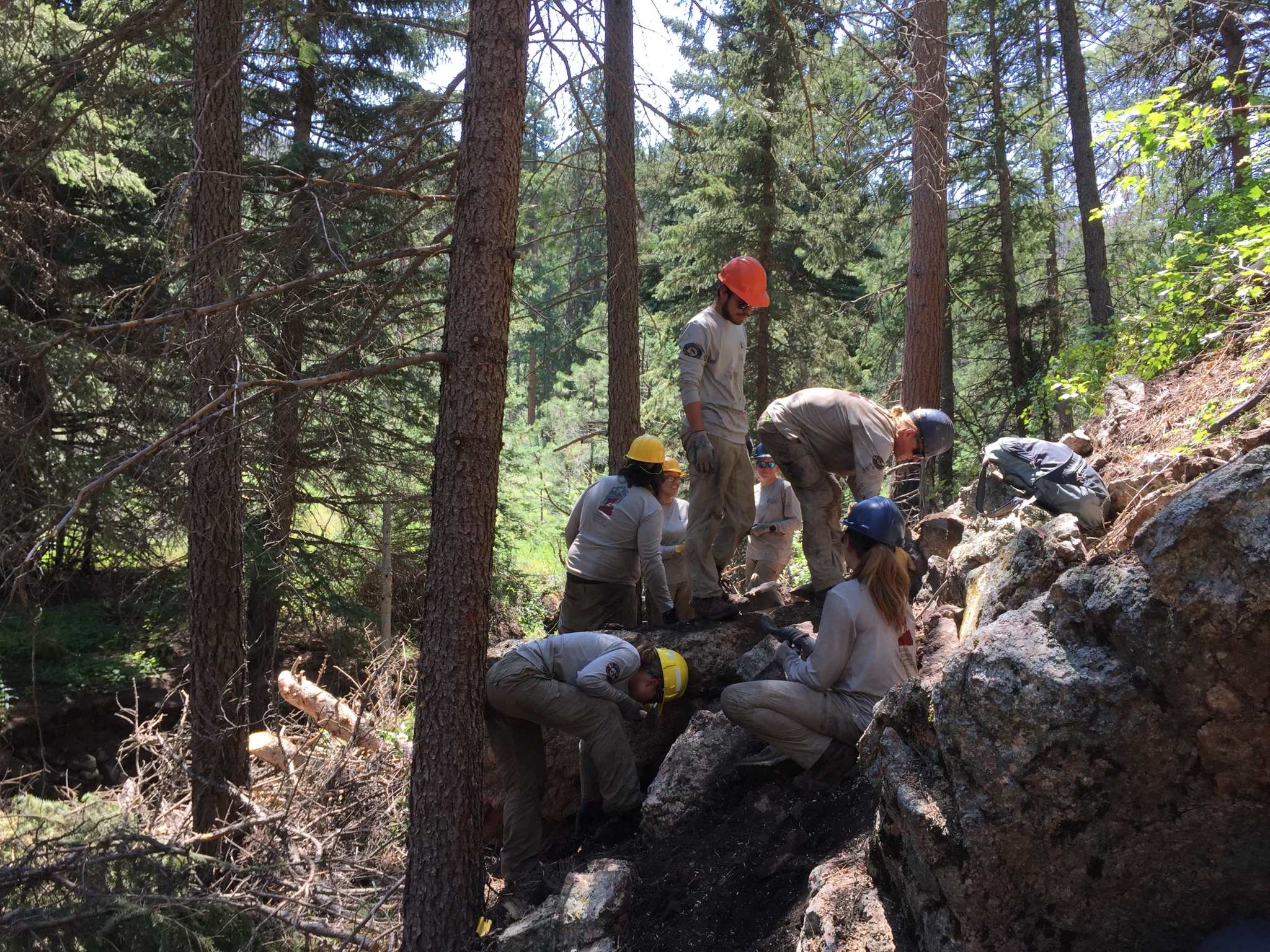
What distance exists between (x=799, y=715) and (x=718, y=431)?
231 centimetres

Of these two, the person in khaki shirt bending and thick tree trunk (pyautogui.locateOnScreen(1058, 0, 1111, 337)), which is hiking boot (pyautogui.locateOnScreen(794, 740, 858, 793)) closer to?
the person in khaki shirt bending

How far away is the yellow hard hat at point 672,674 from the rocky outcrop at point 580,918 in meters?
1.16

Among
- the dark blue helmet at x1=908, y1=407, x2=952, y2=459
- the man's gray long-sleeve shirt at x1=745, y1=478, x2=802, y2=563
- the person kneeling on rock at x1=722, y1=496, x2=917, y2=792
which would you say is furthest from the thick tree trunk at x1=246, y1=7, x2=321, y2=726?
the dark blue helmet at x1=908, y1=407, x2=952, y2=459

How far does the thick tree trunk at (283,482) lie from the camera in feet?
18.6

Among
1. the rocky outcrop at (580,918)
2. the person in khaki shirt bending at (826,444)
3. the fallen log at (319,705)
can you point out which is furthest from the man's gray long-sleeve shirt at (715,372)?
the fallen log at (319,705)

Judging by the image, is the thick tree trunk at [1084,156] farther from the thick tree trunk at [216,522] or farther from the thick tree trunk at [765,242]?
the thick tree trunk at [216,522]

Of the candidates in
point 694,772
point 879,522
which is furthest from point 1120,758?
point 694,772

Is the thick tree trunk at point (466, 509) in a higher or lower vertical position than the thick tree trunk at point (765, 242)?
lower

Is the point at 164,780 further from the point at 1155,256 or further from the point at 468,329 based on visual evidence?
the point at 1155,256

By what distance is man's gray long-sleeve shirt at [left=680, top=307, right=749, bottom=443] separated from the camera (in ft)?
20.2

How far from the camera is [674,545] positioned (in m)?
8.22

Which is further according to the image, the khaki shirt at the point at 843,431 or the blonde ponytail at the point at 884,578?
the khaki shirt at the point at 843,431

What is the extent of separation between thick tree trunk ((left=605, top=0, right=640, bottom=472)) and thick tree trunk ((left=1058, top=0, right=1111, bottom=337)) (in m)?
8.27

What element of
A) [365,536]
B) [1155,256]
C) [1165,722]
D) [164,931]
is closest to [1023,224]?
[1155,256]
